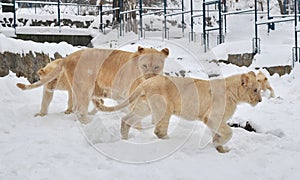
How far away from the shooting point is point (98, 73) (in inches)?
201

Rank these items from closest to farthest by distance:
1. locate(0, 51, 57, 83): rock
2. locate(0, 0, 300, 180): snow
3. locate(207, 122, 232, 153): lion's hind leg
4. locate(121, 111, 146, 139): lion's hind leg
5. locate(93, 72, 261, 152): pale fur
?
locate(0, 0, 300, 180): snow → locate(207, 122, 232, 153): lion's hind leg → locate(93, 72, 261, 152): pale fur → locate(121, 111, 146, 139): lion's hind leg → locate(0, 51, 57, 83): rock

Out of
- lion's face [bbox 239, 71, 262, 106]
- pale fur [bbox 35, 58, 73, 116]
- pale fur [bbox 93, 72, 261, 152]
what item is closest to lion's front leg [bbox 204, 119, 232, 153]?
pale fur [bbox 93, 72, 261, 152]

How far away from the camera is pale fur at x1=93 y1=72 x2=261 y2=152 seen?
416 centimetres

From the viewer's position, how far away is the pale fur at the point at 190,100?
416 cm

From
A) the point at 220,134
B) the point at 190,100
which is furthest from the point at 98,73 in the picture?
the point at 220,134

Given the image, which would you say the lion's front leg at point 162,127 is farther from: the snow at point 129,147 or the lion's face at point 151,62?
the lion's face at point 151,62

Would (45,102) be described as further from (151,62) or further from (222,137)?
(222,137)

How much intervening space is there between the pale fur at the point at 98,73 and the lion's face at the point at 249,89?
39.6 inches

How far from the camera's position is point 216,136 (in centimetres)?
414

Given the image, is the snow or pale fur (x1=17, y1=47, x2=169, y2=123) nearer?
the snow

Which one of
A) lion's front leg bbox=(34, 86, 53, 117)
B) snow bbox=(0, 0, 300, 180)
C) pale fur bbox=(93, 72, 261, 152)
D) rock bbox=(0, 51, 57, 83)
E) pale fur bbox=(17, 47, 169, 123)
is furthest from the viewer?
rock bbox=(0, 51, 57, 83)

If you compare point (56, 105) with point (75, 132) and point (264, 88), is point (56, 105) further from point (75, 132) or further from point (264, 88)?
point (264, 88)

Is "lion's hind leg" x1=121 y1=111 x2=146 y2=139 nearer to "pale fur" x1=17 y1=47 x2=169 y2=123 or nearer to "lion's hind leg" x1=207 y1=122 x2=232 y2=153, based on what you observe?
"pale fur" x1=17 y1=47 x2=169 y2=123

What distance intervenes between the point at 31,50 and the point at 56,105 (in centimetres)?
145
